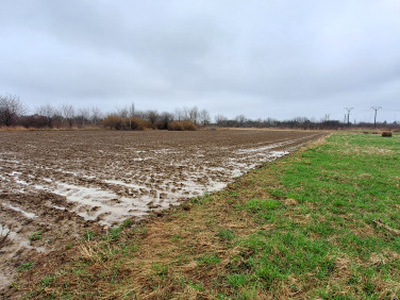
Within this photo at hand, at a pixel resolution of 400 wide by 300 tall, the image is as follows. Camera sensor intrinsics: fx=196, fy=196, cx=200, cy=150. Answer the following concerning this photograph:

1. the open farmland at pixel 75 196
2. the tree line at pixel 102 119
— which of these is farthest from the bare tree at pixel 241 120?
the open farmland at pixel 75 196

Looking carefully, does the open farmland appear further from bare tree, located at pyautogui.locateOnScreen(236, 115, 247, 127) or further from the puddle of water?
bare tree, located at pyautogui.locateOnScreen(236, 115, 247, 127)

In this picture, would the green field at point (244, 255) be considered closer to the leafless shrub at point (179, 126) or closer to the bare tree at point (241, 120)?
the leafless shrub at point (179, 126)

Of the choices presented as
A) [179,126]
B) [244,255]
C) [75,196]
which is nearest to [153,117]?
[179,126]

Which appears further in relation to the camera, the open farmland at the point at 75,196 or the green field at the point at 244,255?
the open farmland at the point at 75,196

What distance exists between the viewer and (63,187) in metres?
6.70

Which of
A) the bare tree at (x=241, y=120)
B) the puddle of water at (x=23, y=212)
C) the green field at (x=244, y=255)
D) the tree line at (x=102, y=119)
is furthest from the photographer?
the bare tree at (x=241, y=120)

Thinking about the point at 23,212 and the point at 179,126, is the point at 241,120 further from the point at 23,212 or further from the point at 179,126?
the point at 23,212

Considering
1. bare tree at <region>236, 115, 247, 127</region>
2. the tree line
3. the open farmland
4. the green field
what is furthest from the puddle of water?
bare tree at <region>236, 115, 247, 127</region>

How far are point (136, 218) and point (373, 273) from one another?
431 cm

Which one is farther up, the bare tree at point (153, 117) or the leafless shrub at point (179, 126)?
the bare tree at point (153, 117)

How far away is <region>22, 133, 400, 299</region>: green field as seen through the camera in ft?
8.20

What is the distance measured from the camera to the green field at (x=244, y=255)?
2500mm

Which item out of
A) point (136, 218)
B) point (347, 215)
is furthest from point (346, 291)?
point (136, 218)

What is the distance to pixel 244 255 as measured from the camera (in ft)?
10.3
